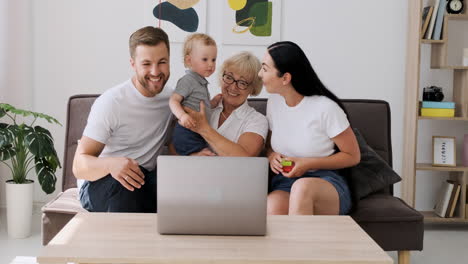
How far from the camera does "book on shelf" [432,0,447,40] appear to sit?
13.1ft

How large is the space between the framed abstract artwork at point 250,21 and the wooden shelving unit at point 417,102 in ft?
3.19

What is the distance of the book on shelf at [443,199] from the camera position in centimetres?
404

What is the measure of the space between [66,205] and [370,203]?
55.2 inches

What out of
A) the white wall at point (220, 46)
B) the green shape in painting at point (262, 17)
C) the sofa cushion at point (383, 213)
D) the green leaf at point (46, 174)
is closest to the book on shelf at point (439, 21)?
the white wall at point (220, 46)

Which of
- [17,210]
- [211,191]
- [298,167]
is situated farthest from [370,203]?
[17,210]

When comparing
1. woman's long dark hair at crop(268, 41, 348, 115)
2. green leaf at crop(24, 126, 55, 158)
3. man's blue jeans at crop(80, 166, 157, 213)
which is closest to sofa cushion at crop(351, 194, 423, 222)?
woman's long dark hair at crop(268, 41, 348, 115)

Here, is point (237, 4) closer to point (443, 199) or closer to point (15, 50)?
point (15, 50)

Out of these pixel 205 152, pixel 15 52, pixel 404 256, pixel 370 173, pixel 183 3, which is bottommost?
pixel 404 256

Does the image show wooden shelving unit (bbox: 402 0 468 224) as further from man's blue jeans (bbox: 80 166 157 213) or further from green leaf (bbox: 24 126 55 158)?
green leaf (bbox: 24 126 55 158)

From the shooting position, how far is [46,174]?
358cm

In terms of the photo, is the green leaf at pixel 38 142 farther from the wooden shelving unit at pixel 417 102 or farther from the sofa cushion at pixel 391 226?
the wooden shelving unit at pixel 417 102

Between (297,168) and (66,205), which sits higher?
(297,168)

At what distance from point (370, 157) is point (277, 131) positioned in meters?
0.59

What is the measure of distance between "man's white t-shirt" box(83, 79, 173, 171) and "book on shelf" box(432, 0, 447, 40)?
223 cm
